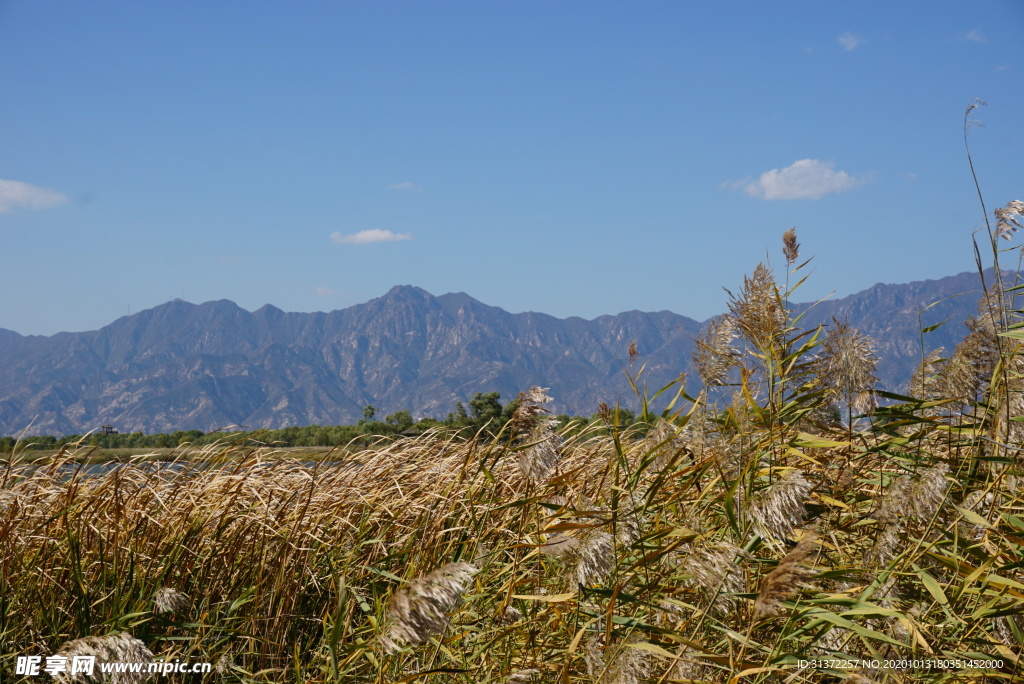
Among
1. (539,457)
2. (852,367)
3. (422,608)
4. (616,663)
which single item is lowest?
(616,663)

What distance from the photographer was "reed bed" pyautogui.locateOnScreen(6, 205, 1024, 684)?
2.19m

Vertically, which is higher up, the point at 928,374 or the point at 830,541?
the point at 928,374

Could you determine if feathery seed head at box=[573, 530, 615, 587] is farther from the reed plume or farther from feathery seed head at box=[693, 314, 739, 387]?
feathery seed head at box=[693, 314, 739, 387]

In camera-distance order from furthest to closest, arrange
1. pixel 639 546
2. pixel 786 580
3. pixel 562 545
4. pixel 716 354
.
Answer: pixel 716 354 → pixel 639 546 → pixel 562 545 → pixel 786 580

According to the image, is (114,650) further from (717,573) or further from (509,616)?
(717,573)

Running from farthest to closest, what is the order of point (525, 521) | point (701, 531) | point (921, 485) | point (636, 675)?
point (525, 521) < point (701, 531) < point (921, 485) < point (636, 675)

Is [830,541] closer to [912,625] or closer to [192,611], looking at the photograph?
[912,625]

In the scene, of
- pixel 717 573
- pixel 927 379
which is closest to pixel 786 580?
Result: pixel 717 573

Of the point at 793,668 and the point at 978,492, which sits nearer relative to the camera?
the point at 793,668

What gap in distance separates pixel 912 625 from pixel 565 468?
274 cm

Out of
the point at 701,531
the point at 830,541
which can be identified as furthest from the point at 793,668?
the point at 830,541

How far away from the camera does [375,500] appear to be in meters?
4.07

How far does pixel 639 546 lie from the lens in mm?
2596

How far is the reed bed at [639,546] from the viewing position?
219cm
